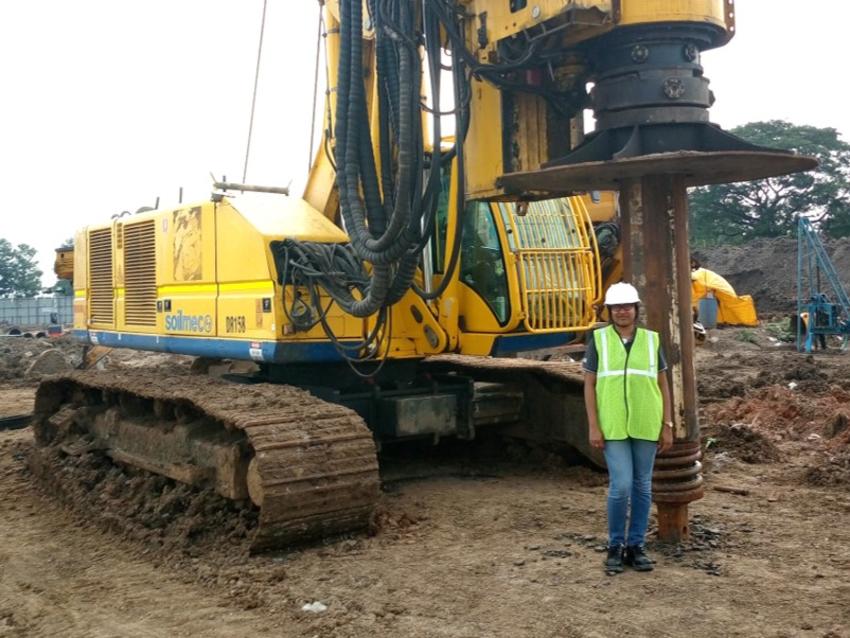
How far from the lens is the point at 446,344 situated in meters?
6.78

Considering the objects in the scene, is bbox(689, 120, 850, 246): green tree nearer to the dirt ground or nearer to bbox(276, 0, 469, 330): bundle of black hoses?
the dirt ground

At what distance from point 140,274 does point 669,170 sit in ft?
16.0

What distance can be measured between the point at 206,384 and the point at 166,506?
0.84 meters

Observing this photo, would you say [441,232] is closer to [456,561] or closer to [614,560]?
[456,561]

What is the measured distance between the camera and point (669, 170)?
16.4ft

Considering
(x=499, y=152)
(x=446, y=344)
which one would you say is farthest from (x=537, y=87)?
(x=446, y=344)

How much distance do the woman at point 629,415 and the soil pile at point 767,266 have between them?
1228 inches

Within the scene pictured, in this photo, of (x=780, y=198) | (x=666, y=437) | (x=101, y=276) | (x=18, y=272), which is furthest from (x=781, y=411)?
(x=18, y=272)

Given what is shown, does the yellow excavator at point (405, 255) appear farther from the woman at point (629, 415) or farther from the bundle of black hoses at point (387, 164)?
the woman at point (629, 415)

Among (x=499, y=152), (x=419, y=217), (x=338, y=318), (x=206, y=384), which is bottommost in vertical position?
(x=206, y=384)

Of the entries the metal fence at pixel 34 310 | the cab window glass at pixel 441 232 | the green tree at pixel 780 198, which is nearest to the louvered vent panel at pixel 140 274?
the cab window glass at pixel 441 232

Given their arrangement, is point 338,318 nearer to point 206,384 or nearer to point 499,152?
point 206,384

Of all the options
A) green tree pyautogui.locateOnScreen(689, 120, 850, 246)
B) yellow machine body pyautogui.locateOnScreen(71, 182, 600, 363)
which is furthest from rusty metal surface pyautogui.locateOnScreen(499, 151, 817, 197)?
green tree pyautogui.locateOnScreen(689, 120, 850, 246)

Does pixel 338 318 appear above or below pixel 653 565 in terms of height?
above
